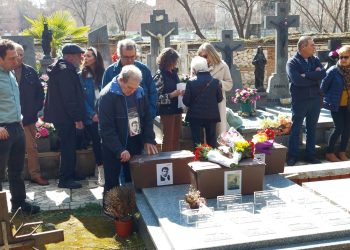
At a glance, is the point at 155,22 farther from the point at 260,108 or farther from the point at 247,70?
the point at 247,70

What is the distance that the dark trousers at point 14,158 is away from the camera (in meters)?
4.86

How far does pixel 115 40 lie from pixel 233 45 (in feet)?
34.4

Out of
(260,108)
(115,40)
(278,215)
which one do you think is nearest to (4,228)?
(278,215)

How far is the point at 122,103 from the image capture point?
4.83m

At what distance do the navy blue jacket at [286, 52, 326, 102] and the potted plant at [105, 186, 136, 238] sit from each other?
2948 millimetres

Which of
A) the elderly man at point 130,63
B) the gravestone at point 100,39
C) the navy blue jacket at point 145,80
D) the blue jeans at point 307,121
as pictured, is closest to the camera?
the elderly man at point 130,63

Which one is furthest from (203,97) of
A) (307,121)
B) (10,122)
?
(10,122)

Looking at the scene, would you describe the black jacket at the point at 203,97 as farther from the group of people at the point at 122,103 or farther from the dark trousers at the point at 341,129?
the dark trousers at the point at 341,129

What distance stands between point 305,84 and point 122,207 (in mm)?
3151

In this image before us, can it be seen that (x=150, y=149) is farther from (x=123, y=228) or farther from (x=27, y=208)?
(x=27, y=208)

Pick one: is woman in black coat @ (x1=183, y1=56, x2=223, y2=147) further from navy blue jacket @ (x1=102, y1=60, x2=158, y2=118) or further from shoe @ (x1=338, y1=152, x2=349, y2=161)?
shoe @ (x1=338, y1=152, x2=349, y2=161)

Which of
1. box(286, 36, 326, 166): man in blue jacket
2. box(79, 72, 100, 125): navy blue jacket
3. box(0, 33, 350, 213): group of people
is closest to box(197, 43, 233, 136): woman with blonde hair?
box(0, 33, 350, 213): group of people

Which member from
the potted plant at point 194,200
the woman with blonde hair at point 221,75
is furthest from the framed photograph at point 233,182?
the woman with blonde hair at point 221,75

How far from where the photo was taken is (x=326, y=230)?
3.81 metres
